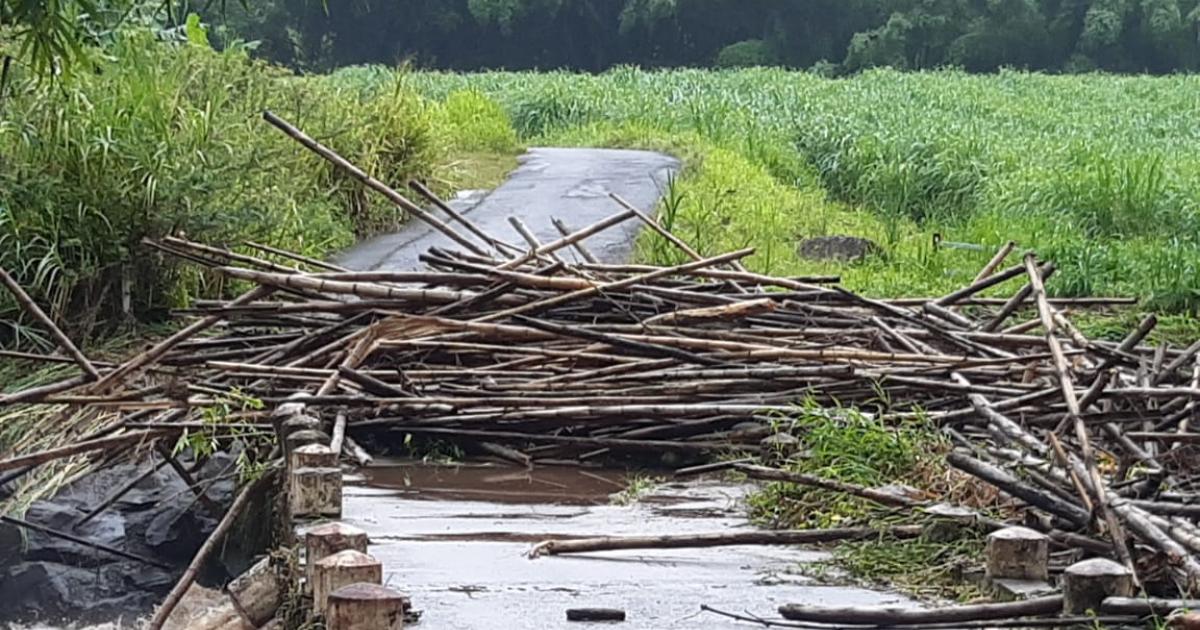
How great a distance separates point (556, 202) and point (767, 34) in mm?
45062

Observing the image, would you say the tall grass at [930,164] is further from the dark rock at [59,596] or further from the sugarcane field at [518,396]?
the dark rock at [59,596]

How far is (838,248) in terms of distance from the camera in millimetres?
12867

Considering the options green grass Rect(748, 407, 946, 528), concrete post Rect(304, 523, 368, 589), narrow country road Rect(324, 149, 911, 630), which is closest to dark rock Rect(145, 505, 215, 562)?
narrow country road Rect(324, 149, 911, 630)

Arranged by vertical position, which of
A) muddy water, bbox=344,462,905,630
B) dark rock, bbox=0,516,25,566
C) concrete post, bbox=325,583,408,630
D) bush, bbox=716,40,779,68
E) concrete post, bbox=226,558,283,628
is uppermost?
bush, bbox=716,40,779,68

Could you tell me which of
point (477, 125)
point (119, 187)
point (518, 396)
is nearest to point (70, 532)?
Result: point (119, 187)

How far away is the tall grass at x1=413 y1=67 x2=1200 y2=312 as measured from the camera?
11938 mm

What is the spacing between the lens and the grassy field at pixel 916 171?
11.9 metres

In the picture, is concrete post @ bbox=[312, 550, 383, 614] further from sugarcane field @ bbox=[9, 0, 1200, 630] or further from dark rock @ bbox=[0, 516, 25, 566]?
dark rock @ bbox=[0, 516, 25, 566]

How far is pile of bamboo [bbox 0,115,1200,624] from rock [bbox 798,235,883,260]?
16.6 feet

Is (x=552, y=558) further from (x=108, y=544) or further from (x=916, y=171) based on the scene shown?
(x=916, y=171)

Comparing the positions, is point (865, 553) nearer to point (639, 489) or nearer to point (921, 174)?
point (639, 489)

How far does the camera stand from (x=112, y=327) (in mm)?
8867

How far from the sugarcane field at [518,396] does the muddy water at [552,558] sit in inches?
0.8

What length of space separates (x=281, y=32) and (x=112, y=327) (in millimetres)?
35561
